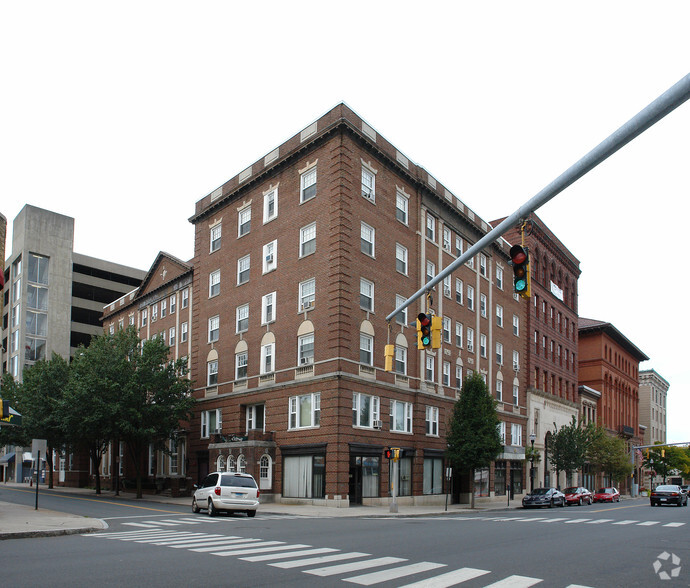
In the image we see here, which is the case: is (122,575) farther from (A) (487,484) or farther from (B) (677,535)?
(A) (487,484)

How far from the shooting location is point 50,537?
709 inches

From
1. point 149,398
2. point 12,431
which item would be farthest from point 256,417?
point 12,431

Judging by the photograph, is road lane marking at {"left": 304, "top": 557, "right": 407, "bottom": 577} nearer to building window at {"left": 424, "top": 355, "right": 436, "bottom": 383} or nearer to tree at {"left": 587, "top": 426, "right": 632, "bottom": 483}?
building window at {"left": 424, "top": 355, "right": 436, "bottom": 383}

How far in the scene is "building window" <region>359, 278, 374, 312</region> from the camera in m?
38.1

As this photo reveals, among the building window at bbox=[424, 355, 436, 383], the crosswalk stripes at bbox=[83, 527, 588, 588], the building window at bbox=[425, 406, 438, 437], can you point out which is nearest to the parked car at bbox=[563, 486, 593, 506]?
the building window at bbox=[425, 406, 438, 437]

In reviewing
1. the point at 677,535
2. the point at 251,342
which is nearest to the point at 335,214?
the point at 251,342

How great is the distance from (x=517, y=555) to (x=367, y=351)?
23.9m

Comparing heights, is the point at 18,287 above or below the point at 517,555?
above

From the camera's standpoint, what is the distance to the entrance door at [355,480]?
35.6 m

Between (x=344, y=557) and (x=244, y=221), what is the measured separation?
33.8m

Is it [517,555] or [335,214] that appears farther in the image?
[335,214]

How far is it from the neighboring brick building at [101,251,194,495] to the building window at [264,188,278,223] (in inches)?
433

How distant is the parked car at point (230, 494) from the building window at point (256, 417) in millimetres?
14119

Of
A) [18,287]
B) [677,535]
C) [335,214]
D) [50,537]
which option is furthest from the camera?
[18,287]
